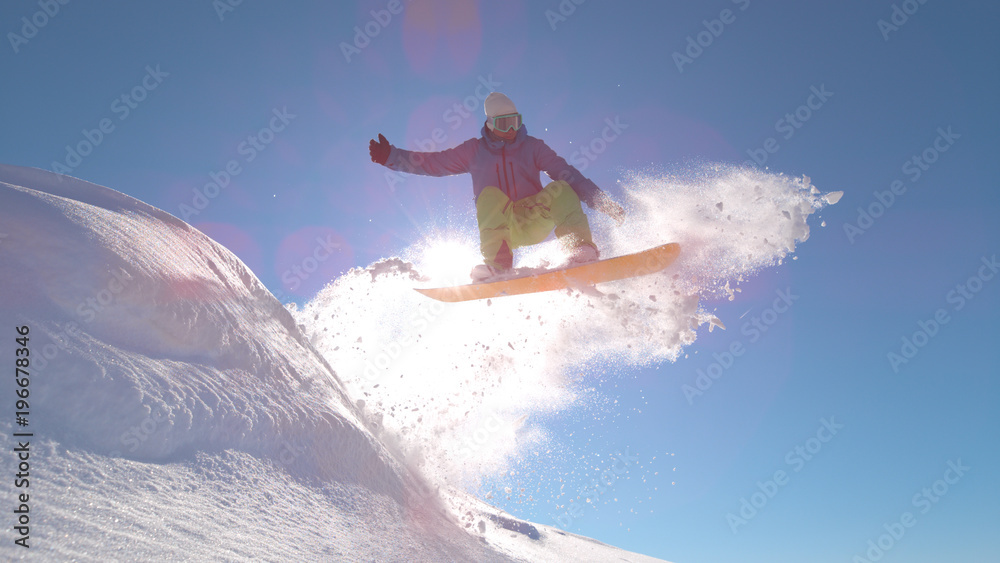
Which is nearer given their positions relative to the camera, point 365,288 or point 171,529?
point 171,529

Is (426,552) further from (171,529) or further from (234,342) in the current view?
(234,342)

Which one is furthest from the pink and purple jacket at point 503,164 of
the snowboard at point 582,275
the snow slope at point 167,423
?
the snow slope at point 167,423

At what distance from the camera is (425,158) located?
6.19 meters

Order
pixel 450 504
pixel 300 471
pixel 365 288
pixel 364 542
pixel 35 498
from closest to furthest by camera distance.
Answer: pixel 35 498 < pixel 364 542 < pixel 300 471 < pixel 450 504 < pixel 365 288

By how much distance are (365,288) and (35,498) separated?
222 inches

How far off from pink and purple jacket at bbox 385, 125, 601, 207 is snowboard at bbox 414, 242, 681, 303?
2.65ft

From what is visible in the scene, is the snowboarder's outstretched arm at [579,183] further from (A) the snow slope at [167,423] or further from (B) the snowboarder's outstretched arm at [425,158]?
(A) the snow slope at [167,423]

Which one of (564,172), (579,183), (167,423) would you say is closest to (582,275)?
(579,183)

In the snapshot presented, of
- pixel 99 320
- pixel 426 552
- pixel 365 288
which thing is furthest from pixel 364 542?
pixel 365 288

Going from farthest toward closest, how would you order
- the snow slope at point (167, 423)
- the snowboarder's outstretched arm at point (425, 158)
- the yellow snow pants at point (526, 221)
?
1. the snowboarder's outstretched arm at point (425, 158)
2. the yellow snow pants at point (526, 221)
3. the snow slope at point (167, 423)

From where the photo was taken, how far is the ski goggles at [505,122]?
5.86 meters

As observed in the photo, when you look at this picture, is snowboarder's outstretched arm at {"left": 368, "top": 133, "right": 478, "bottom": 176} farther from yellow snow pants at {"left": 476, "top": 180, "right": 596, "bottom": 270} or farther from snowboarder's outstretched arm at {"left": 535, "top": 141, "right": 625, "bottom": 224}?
snowboarder's outstretched arm at {"left": 535, "top": 141, "right": 625, "bottom": 224}

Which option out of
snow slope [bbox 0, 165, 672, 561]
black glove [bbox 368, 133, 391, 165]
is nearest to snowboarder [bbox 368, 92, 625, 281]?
black glove [bbox 368, 133, 391, 165]

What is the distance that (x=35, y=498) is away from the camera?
6.13 feet
